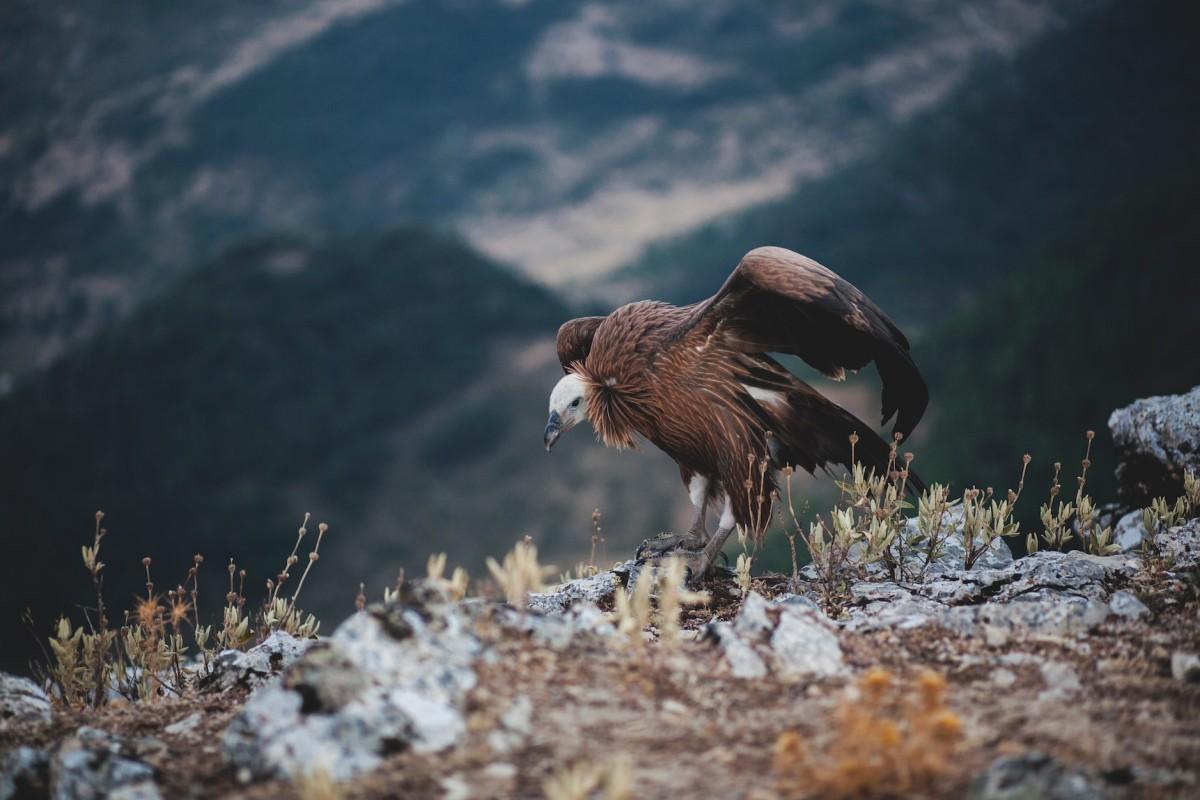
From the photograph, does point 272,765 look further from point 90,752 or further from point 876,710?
point 876,710

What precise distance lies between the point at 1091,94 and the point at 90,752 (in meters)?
49.2

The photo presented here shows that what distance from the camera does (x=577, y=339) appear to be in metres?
6.48

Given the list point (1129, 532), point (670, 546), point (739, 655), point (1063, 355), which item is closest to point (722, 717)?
point (739, 655)

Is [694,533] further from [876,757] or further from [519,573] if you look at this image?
[876,757]

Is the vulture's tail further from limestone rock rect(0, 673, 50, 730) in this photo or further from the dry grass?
limestone rock rect(0, 673, 50, 730)

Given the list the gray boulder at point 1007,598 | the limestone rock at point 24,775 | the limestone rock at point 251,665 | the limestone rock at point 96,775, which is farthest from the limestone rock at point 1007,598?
the limestone rock at point 24,775

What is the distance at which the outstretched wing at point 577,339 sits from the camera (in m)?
6.48

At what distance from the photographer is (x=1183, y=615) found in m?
4.21

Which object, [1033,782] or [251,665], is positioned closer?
[1033,782]

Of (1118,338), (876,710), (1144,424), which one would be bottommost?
(1118,338)

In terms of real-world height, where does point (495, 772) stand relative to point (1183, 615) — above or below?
above

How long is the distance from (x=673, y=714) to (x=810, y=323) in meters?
2.72

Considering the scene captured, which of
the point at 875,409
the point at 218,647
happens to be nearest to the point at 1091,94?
the point at 875,409

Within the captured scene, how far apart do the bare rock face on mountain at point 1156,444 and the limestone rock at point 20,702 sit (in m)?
5.82
